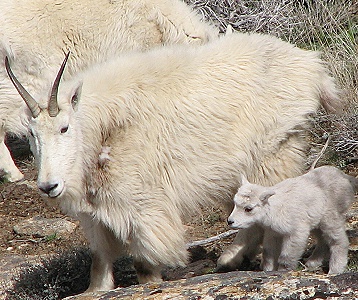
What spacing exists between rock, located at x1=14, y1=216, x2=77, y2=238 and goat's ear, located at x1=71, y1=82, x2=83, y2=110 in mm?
2745

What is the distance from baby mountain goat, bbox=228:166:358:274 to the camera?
539cm

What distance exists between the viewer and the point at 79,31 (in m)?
8.43

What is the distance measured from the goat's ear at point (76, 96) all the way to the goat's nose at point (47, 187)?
616 mm

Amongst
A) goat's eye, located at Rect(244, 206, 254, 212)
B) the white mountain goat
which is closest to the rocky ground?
goat's eye, located at Rect(244, 206, 254, 212)

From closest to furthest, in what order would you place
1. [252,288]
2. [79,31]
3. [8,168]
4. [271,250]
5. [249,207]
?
[252,288] → [249,207] → [271,250] → [79,31] → [8,168]

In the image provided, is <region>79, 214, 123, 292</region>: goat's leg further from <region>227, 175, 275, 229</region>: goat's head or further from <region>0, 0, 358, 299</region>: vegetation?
<region>227, 175, 275, 229</region>: goat's head

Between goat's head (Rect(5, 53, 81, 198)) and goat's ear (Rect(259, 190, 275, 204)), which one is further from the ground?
goat's head (Rect(5, 53, 81, 198))

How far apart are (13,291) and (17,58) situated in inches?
122

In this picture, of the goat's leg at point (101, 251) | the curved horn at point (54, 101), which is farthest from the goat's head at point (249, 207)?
the curved horn at point (54, 101)

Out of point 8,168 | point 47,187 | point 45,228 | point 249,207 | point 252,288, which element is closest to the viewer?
point 252,288

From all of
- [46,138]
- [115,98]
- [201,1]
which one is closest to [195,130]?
[115,98]

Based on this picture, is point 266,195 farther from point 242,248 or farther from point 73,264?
point 73,264

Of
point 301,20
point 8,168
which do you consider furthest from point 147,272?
point 301,20

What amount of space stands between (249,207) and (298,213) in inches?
13.9
